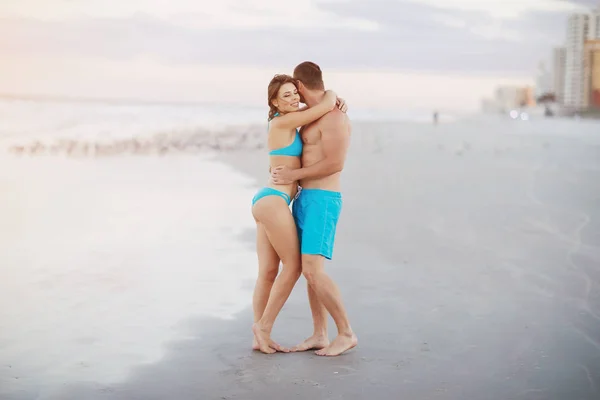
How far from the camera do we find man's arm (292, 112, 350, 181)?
390cm

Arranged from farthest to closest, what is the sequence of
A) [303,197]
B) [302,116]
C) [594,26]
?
[594,26] → [303,197] → [302,116]

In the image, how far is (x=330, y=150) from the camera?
3916mm

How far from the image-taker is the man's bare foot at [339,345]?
3.95 metres

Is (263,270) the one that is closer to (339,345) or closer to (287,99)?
(339,345)

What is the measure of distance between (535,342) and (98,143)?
16.0 metres

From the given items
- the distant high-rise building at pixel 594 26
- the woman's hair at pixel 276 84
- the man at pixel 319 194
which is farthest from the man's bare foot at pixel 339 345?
the distant high-rise building at pixel 594 26

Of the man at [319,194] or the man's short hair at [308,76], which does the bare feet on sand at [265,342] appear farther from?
the man's short hair at [308,76]

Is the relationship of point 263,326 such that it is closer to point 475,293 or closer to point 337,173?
point 337,173

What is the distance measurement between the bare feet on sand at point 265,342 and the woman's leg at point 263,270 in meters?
0.05

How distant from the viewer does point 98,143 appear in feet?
62.5

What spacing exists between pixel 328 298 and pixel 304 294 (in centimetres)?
127

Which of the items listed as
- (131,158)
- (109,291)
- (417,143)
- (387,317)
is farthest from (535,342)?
(417,143)

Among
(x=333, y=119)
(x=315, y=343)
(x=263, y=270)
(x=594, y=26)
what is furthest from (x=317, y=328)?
(x=594, y=26)

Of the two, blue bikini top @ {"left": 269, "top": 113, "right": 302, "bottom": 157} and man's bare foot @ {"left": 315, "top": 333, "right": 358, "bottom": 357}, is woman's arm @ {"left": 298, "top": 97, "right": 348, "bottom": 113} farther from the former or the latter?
man's bare foot @ {"left": 315, "top": 333, "right": 358, "bottom": 357}
